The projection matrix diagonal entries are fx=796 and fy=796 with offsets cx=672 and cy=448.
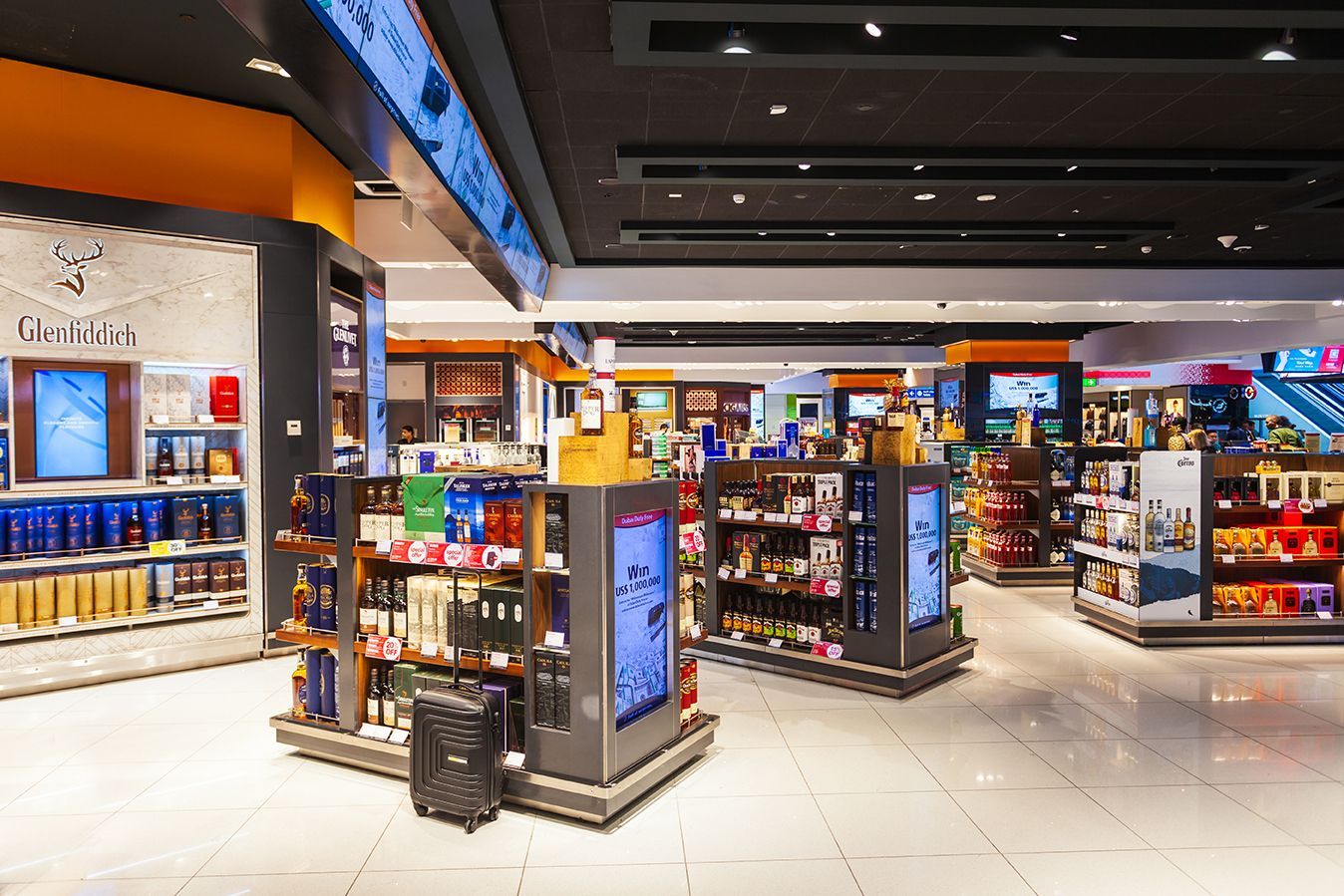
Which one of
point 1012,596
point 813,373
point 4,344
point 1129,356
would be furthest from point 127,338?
point 813,373

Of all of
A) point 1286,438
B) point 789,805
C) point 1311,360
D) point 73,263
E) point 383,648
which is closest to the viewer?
point 789,805

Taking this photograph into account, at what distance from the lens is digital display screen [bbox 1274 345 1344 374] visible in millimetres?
16703

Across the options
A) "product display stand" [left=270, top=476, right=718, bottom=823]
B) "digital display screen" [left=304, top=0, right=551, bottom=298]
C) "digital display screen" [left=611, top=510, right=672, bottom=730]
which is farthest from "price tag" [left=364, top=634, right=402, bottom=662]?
"digital display screen" [left=304, top=0, right=551, bottom=298]

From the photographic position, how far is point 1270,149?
6.54 metres

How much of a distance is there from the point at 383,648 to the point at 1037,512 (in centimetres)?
819

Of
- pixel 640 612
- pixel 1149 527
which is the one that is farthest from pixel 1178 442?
pixel 640 612

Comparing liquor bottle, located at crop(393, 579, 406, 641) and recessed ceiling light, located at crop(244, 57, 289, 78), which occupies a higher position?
recessed ceiling light, located at crop(244, 57, 289, 78)

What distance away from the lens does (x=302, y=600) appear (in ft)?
14.0

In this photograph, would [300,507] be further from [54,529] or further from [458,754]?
[54,529]

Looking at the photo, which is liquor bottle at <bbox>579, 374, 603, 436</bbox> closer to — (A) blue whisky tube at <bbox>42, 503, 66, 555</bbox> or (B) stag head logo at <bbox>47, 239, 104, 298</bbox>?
(B) stag head logo at <bbox>47, 239, 104, 298</bbox>

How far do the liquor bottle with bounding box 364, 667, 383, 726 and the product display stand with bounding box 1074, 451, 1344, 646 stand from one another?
19.3 feet

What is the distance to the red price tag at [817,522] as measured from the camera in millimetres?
5368

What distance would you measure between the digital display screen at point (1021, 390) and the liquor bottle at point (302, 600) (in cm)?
1424

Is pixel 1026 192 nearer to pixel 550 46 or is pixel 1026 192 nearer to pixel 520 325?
pixel 550 46
